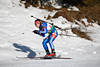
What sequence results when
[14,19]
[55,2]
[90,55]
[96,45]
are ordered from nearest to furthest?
1. [90,55]
2. [96,45]
3. [14,19]
4. [55,2]

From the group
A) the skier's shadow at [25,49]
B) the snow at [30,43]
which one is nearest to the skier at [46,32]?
the snow at [30,43]

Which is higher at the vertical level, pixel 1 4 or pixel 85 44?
pixel 1 4

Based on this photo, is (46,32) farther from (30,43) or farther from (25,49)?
(30,43)

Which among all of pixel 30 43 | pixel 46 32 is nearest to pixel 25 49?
pixel 30 43

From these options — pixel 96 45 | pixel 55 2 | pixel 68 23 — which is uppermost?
pixel 55 2

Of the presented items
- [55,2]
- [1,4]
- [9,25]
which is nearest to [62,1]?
[55,2]

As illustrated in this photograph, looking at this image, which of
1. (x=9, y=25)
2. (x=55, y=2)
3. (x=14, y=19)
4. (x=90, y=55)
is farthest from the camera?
(x=55, y=2)

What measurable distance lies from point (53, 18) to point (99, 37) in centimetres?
415

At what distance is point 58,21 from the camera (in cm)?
1549

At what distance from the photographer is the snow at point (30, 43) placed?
8.06 metres

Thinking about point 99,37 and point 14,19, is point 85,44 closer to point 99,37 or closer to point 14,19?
point 99,37

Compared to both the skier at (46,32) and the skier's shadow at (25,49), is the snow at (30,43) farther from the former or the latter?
the skier at (46,32)

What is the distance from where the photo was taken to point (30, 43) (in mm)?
11602

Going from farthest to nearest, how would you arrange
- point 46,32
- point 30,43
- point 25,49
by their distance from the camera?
point 30,43 → point 25,49 → point 46,32
